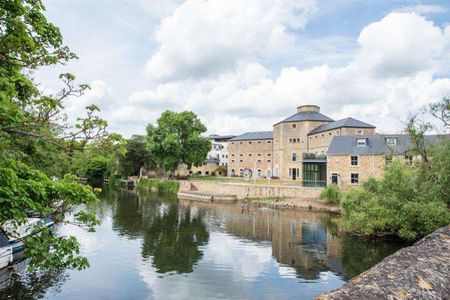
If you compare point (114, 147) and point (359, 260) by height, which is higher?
point (114, 147)

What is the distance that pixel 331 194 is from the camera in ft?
132

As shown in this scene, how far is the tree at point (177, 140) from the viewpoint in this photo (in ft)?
200

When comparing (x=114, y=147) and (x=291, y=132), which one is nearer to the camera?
(x=114, y=147)

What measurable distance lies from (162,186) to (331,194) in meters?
30.7

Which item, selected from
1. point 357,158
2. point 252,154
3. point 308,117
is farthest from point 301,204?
point 252,154

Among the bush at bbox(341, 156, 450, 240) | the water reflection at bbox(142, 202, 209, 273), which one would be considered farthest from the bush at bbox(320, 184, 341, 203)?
the water reflection at bbox(142, 202, 209, 273)

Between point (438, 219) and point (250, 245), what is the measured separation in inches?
→ 453

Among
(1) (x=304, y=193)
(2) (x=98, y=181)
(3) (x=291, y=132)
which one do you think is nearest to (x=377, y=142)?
(1) (x=304, y=193)

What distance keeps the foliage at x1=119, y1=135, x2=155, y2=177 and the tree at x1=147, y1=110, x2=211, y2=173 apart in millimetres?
9069

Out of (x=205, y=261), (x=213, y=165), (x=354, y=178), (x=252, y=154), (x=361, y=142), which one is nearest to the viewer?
(x=205, y=261)

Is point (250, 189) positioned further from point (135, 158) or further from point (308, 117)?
point (135, 158)

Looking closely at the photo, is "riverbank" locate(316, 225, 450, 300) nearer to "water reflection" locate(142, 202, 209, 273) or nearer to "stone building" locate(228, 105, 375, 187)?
"water reflection" locate(142, 202, 209, 273)

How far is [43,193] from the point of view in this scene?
5.74 metres

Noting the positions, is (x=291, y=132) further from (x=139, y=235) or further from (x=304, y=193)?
(x=139, y=235)
